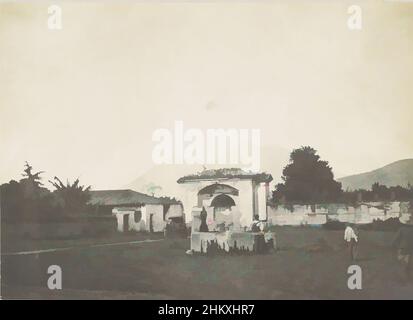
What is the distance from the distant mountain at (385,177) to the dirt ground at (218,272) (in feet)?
1.11

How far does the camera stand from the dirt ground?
10.7ft

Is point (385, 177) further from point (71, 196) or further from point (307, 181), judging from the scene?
point (71, 196)

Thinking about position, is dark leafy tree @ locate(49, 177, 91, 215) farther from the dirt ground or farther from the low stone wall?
the low stone wall

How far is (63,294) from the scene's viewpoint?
3275 mm

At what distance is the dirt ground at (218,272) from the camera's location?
3256 millimetres

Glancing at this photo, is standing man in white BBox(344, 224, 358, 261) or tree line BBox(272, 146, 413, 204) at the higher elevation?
tree line BBox(272, 146, 413, 204)

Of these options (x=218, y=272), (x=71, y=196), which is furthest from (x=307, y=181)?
(x=71, y=196)

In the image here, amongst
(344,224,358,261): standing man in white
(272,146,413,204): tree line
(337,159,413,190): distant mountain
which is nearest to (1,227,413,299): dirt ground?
(344,224,358,261): standing man in white

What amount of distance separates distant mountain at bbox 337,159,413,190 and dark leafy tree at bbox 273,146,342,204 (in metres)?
0.09

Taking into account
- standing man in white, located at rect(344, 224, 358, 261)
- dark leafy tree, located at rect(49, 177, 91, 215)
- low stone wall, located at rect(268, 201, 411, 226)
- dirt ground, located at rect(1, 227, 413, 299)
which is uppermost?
dark leafy tree, located at rect(49, 177, 91, 215)

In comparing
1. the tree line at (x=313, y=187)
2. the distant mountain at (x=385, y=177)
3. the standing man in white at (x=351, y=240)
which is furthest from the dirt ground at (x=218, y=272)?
the distant mountain at (x=385, y=177)

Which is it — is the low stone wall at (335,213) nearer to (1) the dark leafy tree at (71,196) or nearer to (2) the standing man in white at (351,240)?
(2) the standing man in white at (351,240)
